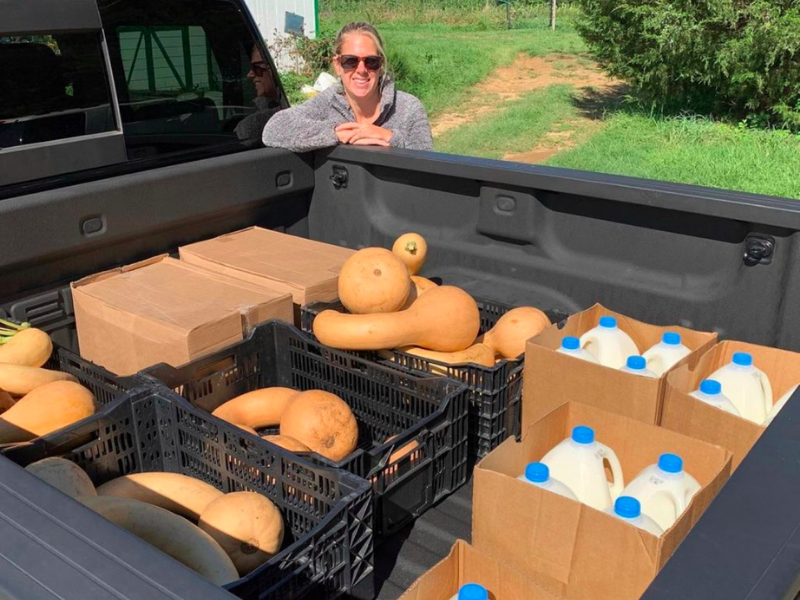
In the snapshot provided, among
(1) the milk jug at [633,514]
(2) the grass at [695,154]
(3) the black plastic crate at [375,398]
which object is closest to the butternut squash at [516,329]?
(3) the black plastic crate at [375,398]

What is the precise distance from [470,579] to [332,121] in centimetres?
253

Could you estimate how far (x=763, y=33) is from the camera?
11.0 meters

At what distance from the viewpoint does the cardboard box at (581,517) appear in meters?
1.66

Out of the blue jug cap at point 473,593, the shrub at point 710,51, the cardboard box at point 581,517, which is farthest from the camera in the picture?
the shrub at point 710,51

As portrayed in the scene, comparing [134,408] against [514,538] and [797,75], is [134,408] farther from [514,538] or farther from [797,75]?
[797,75]

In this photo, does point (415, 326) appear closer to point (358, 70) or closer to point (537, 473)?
point (537, 473)

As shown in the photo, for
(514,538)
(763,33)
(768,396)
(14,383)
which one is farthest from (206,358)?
(763,33)

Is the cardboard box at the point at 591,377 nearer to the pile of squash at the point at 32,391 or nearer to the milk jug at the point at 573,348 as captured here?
the milk jug at the point at 573,348

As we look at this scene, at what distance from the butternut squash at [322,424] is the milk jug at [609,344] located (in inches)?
30.3

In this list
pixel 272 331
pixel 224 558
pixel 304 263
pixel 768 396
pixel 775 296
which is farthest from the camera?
pixel 304 263

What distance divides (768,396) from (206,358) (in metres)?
1.69

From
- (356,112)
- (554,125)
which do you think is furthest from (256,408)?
(554,125)

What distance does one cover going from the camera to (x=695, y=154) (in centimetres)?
1095

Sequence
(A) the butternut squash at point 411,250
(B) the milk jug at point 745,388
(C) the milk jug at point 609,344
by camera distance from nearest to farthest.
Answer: (B) the milk jug at point 745,388 < (C) the milk jug at point 609,344 < (A) the butternut squash at point 411,250
